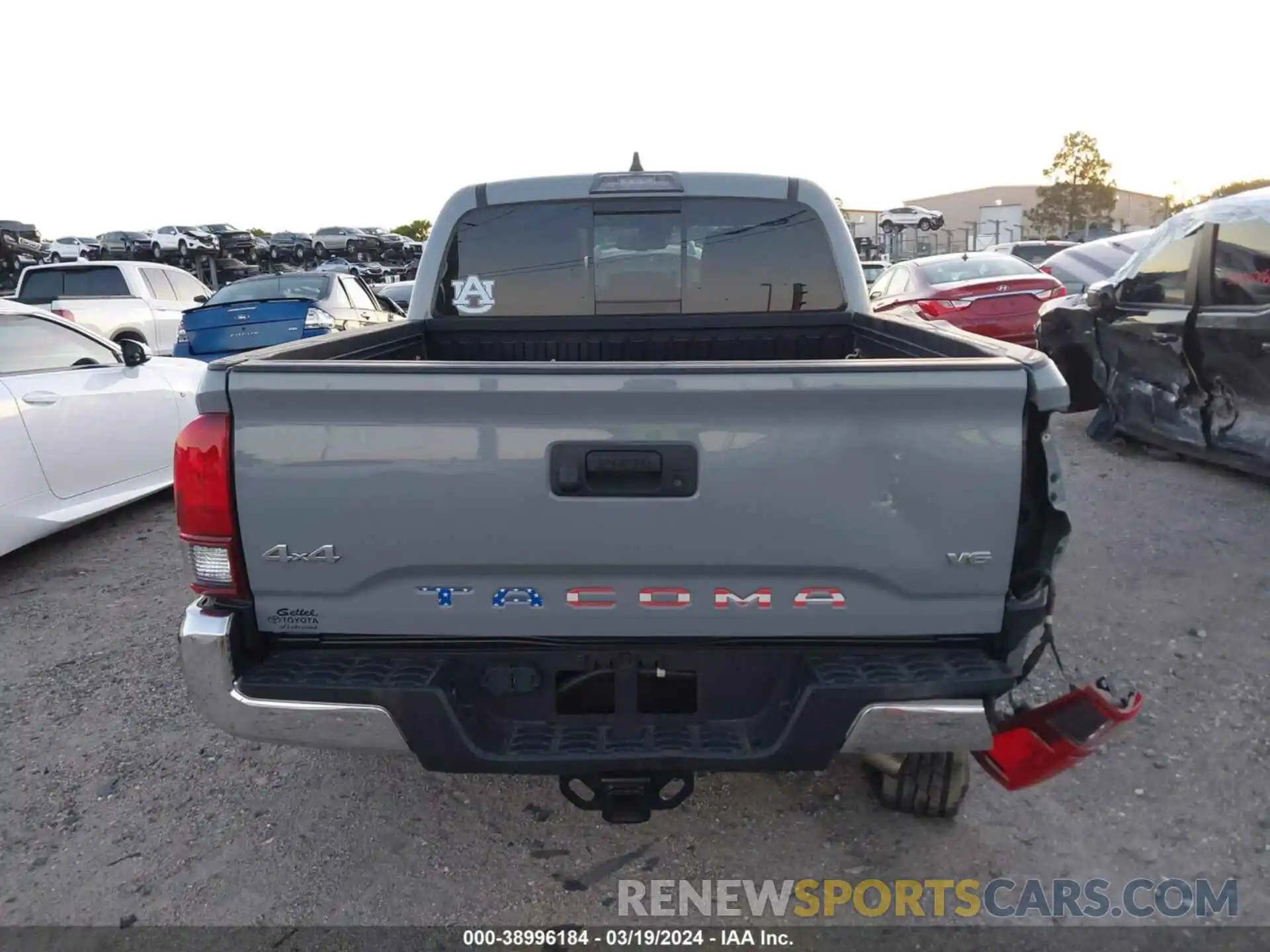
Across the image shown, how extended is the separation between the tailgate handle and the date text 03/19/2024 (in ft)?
4.27

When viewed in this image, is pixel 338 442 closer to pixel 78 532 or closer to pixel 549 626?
pixel 549 626

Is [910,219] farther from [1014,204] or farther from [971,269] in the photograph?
[1014,204]

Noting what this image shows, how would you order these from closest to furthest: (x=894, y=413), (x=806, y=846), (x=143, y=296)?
(x=894, y=413) → (x=806, y=846) → (x=143, y=296)

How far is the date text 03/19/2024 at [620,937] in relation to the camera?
2410 mm

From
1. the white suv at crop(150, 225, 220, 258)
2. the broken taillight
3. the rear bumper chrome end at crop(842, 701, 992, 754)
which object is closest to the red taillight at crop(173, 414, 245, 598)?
the rear bumper chrome end at crop(842, 701, 992, 754)

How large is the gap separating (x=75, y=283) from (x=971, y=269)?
40.8 feet

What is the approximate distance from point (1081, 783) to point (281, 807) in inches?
112

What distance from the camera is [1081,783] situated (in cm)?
305

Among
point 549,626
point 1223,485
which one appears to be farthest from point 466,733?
point 1223,485

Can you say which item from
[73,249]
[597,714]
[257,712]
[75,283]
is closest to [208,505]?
[257,712]

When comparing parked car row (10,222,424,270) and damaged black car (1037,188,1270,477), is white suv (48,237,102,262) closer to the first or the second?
parked car row (10,222,424,270)

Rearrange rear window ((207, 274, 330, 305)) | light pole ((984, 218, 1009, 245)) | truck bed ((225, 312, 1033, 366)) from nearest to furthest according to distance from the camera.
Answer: truck bed ((225, 312, 1033, 366))
rear window ((207, 274, 330, 305))
light pole ((984, 218, 1009, 245))

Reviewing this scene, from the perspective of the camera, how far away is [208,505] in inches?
83.9

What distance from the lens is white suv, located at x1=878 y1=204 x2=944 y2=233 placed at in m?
43.0
